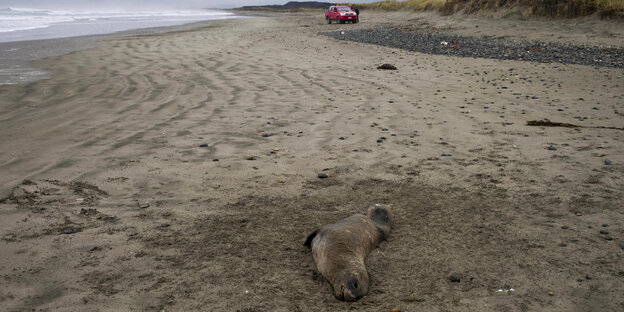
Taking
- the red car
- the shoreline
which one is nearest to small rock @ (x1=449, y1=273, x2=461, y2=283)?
the shoreline

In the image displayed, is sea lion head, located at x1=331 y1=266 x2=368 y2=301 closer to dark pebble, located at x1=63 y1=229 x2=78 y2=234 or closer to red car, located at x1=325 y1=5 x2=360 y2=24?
dark pebble, located at x1=63 y1=229 x2=78 y2=234

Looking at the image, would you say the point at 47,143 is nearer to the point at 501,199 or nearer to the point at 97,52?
the point at 501,199

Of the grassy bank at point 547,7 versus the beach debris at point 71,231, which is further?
the grassy bank at point 547,7

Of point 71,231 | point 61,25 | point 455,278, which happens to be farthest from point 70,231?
point 61,25

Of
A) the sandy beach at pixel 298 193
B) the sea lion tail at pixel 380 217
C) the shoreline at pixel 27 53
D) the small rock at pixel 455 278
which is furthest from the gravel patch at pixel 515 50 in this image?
the shoreline at pixel 27 53

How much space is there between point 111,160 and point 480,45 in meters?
13.0

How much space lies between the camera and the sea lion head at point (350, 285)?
251 centimetres

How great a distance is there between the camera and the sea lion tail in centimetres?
326

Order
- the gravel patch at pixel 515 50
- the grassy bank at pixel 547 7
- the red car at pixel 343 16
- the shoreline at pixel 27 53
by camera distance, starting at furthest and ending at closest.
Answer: the red car at pixel 343 16
the grassy bank at pixel 547 7
the gravel patch at pixel 515 50
the shoreline at pixel 27 53

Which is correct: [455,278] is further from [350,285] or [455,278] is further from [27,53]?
[27,53]

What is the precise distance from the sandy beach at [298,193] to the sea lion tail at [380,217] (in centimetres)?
8

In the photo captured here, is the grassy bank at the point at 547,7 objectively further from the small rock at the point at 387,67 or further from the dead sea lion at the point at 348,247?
the dead sea lion at the point at 348,247

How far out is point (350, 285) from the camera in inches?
99.8

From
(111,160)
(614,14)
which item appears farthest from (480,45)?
(111,160)
